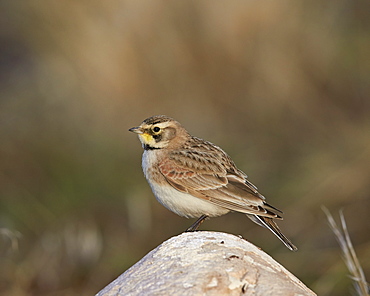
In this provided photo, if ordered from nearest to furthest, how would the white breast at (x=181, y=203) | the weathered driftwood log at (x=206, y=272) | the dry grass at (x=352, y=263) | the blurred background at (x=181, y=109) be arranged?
the weathered driftwood log at (x=206, y=272)
the dry grass at (x=352, y=263)
the white breast at (x=181, y=203)
the blurred background at (x=181, y=109)

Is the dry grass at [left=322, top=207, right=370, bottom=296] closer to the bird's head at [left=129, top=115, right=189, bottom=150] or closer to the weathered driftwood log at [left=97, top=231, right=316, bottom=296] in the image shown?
the weathered driftwood log at [left=97, top=231, right=316, bottom=296]

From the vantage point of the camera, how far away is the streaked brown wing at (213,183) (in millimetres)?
5645

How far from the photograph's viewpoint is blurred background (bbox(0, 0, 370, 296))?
346 inches

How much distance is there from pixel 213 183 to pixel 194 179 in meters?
0.15

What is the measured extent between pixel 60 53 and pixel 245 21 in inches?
108

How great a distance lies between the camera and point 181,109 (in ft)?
35.5

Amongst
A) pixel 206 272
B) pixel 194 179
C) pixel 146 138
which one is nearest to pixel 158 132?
pixel 146 138

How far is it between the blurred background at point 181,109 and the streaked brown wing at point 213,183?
233 cm

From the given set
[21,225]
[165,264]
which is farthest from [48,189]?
[165,264]

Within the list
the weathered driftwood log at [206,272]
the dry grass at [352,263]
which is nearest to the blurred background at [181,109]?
the dry grass at [352,263]

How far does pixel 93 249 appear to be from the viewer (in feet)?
24.6

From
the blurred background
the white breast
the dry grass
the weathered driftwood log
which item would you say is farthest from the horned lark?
the blurred background

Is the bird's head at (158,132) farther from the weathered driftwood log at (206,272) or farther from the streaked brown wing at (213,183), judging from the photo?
the weathered driftwood log at (206,272)

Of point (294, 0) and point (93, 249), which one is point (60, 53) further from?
point (93, 249)
